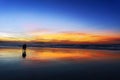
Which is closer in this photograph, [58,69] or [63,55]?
[58,69]

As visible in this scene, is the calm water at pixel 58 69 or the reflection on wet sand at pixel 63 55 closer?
the calm water at pixel 58 69

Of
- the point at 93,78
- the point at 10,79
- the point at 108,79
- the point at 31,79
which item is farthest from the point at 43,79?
the point at 108,79

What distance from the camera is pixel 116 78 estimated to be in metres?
12.3

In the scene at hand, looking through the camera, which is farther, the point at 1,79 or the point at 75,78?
the point at 75,78

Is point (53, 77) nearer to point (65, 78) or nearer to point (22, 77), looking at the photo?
point (65, 78)

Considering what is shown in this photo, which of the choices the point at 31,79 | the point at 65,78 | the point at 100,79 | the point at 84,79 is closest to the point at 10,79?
the point at 31,79

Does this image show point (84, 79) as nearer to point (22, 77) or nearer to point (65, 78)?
point (65, 78)

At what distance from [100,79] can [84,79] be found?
992 millimetres

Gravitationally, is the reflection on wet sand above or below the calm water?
above

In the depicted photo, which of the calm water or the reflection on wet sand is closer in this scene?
the calm water

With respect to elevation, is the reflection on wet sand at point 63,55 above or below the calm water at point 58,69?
above

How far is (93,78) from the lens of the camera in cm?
1225

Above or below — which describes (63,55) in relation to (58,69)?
above

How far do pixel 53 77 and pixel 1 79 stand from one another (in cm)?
321
